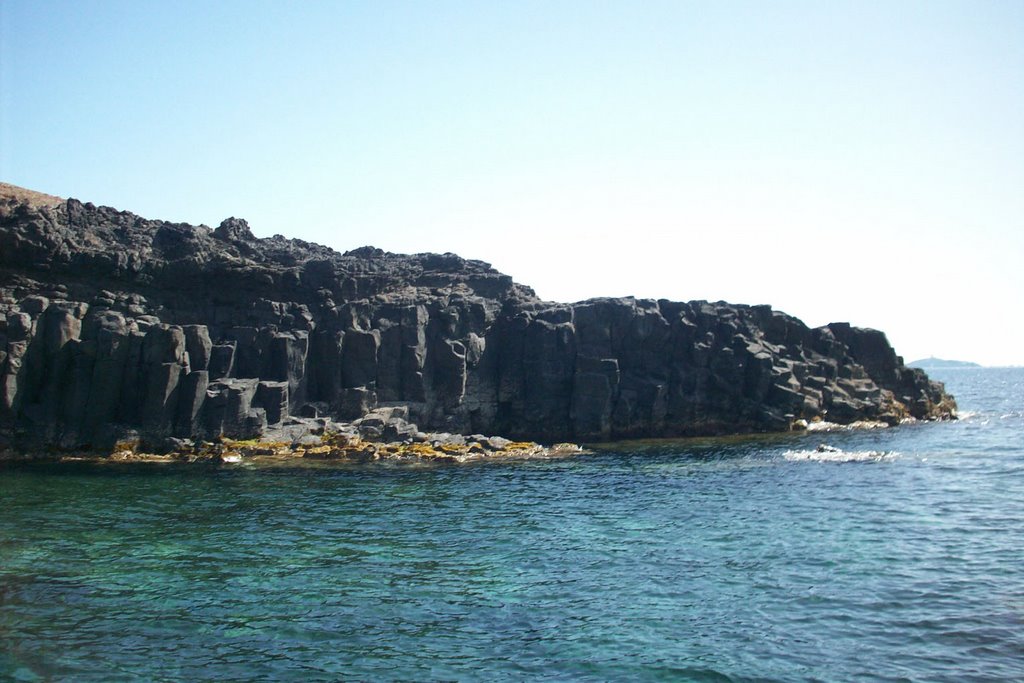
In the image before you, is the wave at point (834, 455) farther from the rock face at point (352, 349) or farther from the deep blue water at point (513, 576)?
the rock face at point (352, 349)

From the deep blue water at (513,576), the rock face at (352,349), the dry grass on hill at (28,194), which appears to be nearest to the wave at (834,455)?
the deep blue water at (513,576)

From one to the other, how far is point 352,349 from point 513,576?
42.8 meters

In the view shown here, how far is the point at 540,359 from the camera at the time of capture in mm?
76688

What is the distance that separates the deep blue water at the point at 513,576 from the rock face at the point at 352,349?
10.4 metres

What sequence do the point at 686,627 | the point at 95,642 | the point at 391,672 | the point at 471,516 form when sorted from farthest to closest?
the point at 471,516 → the point at 686,627 → the point at 95,642 → the point at 391,672

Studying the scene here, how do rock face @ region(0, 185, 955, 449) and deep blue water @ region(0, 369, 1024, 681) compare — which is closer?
deep blue water @ region(0, 369, 1024, 681)

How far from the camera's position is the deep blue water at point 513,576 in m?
21.6

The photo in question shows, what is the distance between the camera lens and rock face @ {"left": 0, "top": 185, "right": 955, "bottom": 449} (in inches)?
2376

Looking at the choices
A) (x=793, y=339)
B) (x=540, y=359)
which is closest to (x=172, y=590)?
(x=540, y=359)

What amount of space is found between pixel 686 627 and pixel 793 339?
67876mm

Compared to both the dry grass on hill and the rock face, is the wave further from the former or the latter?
the dry grass on hill

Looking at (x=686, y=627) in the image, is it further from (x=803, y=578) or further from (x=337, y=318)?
(x=337, y=318)

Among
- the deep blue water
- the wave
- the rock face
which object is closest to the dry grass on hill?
the rock face

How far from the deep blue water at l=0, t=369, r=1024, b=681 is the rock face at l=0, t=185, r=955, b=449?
34.0 feet
